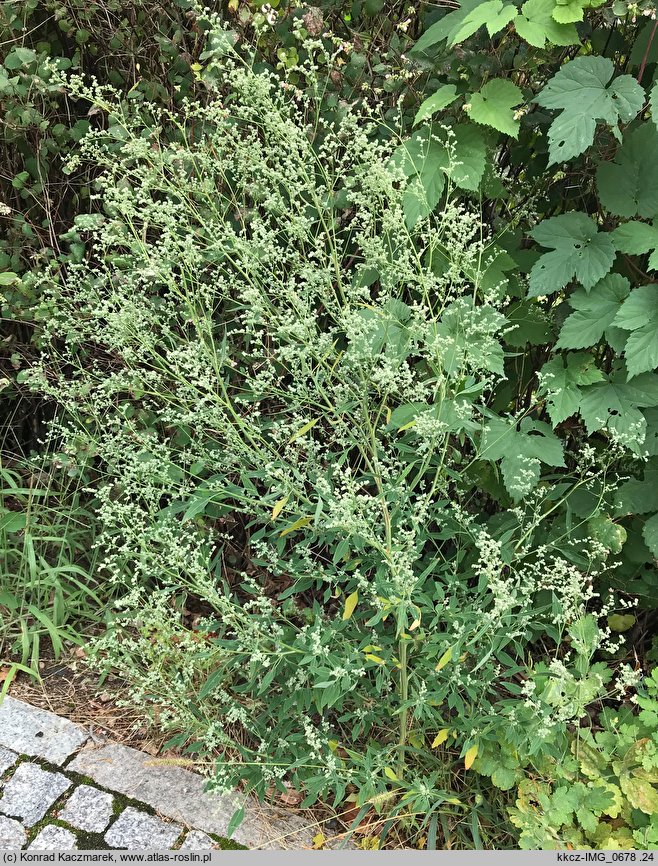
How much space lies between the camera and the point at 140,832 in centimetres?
235

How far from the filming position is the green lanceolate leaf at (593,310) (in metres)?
2.36

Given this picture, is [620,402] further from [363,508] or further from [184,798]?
[184,798]

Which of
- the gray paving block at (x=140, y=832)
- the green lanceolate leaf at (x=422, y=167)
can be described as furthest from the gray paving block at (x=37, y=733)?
the green lanceolate leaf at (x=422, y=167)

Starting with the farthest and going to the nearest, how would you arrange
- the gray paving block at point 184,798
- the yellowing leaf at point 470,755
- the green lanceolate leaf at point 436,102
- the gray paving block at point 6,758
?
the gray paving block at point 6,758, the gray paving block at point 184,798, the green lanceolate leaf at point 436,102, the yellowing leaf at point 470,755

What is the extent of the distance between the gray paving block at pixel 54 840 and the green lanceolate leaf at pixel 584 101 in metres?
2.56

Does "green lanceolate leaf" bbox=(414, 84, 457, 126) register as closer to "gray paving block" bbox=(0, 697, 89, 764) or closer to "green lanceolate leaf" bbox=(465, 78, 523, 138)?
"green lanceolate leaf" bbox=(465, 78, 523, 138)

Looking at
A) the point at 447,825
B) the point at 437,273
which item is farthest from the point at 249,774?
the point at 437,273

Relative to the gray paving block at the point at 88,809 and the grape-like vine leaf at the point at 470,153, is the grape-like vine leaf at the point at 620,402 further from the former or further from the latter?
the gray paving block at the point at 88,809

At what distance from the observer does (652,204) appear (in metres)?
2.37

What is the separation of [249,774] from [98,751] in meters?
0.71

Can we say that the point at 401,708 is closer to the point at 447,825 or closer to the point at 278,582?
the point at 447,825

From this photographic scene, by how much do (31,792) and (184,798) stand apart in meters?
0.53

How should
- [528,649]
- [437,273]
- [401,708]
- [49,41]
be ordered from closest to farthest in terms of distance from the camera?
[401,708] < [437,273] < [528,649] < [49,41]

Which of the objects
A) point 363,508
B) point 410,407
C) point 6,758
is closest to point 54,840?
point 6,758
